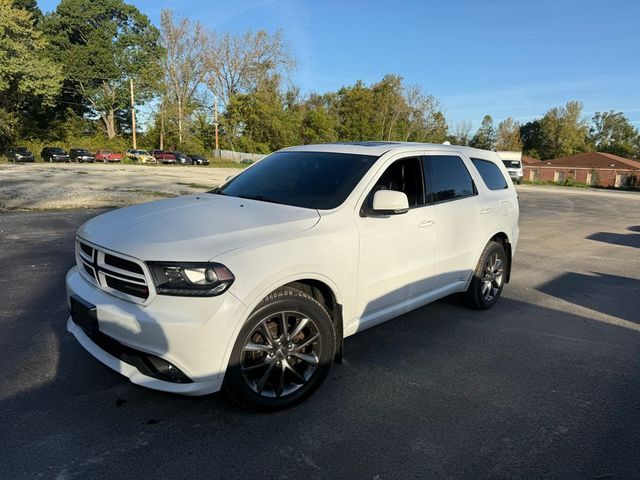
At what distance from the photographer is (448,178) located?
455cm

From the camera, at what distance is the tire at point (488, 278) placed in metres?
4.96

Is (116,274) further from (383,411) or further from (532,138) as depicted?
(532,138)

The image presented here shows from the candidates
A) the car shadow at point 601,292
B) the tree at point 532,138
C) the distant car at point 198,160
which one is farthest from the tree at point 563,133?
the car shadow at point 601,292

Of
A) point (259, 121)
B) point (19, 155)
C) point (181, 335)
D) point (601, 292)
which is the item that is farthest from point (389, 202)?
point (259, 121)

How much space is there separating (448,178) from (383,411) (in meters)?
2.42

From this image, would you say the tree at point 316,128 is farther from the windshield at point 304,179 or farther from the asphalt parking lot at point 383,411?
the asphalt parking lot at point 383,411

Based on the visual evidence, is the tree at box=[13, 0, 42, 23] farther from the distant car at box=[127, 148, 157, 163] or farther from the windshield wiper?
the windshield wiper

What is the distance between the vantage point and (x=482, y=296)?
5098 mm

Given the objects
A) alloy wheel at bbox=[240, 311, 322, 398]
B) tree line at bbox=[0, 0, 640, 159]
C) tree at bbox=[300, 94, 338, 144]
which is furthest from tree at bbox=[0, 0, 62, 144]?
alloy wheel at bbox=[240, 311, 322, 398]

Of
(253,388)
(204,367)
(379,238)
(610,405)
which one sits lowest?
(610,405)

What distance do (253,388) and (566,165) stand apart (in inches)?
3238

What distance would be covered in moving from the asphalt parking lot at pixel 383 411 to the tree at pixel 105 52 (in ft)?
211

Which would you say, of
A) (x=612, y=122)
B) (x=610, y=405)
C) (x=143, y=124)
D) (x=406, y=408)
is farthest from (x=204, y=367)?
(x=612, y=122)

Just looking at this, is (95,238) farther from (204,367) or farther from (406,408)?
(406,408)
